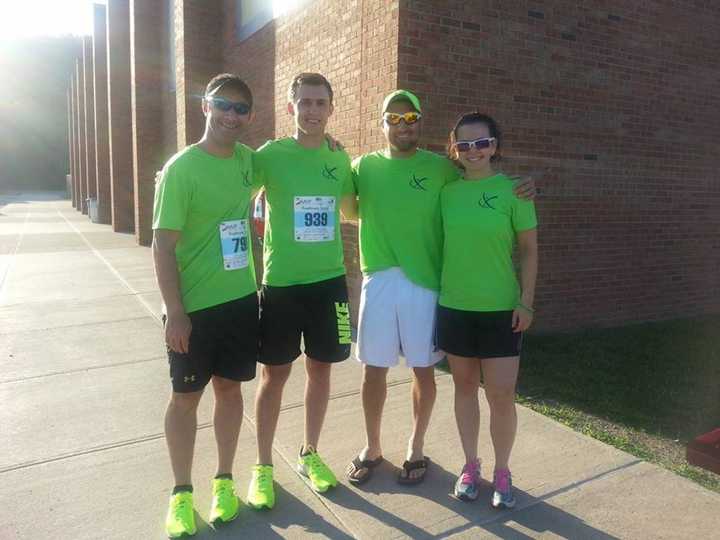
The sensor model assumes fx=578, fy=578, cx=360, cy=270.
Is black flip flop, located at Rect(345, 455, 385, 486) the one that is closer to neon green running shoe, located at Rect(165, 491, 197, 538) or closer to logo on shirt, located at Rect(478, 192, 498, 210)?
neon green running shoe, located at Rect(165, 491, 197, 538)

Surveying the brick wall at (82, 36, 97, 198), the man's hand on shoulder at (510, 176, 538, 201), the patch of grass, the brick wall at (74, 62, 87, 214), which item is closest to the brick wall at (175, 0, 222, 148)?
the patch of grass

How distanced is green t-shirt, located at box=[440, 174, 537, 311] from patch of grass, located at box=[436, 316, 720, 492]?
156 cm

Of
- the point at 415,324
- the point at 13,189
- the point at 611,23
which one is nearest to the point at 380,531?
the point at 415,324

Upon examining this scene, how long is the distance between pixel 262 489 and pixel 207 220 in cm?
132

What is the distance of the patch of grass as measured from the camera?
3.59 meters

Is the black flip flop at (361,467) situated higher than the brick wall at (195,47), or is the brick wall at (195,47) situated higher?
the brick wall at (195,47)

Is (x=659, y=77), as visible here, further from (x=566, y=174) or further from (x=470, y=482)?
(x=470, y=482)

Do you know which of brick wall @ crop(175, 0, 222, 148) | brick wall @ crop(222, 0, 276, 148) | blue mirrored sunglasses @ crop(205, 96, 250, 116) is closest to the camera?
blue mirrored sunglasses @ crop(205, 96, 250, 116)

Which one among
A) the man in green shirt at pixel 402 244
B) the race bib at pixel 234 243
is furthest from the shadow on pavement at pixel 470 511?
the race bib at pixel 234 243

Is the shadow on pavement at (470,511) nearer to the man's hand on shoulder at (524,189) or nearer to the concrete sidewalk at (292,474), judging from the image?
the concrete sidewalk at (292,474)

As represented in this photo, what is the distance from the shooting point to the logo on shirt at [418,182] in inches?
111

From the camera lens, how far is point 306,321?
2.84 m

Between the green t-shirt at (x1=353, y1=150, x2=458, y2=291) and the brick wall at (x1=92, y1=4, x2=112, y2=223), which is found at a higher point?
the brick wall at (x1=92, y1=4, x2=112, y2=223)

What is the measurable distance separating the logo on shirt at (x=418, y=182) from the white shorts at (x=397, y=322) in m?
0.41
